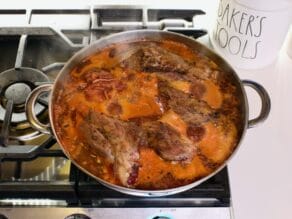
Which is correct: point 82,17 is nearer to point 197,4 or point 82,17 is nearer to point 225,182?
point 197,4

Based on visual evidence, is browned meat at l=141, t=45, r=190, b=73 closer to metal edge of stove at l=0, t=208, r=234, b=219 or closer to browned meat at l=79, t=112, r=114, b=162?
browned meat at l=79, t=112, r=114, b=162

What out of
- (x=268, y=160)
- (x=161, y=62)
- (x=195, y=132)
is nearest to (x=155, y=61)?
(x=161, y=62)

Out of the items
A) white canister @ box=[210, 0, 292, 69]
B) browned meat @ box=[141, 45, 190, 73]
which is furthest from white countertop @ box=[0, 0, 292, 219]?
browned meat @ box=[141, 45, 190, 73]

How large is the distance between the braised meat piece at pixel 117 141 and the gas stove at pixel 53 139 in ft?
0.16

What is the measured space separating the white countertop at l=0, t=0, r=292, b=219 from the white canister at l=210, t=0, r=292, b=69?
0.04 meters

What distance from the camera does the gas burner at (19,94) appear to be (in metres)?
0.82

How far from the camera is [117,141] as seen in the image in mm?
730

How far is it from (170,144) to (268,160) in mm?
212

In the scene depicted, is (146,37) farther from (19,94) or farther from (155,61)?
(19,94)

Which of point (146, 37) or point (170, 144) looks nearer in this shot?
point (170, 144)

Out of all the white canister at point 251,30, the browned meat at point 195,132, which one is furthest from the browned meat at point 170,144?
the white canister at point 251,30

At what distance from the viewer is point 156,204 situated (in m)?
0.74

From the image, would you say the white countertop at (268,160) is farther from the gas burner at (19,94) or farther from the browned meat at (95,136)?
the gas burner at (19,94)

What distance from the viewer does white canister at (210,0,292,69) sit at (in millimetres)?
848
